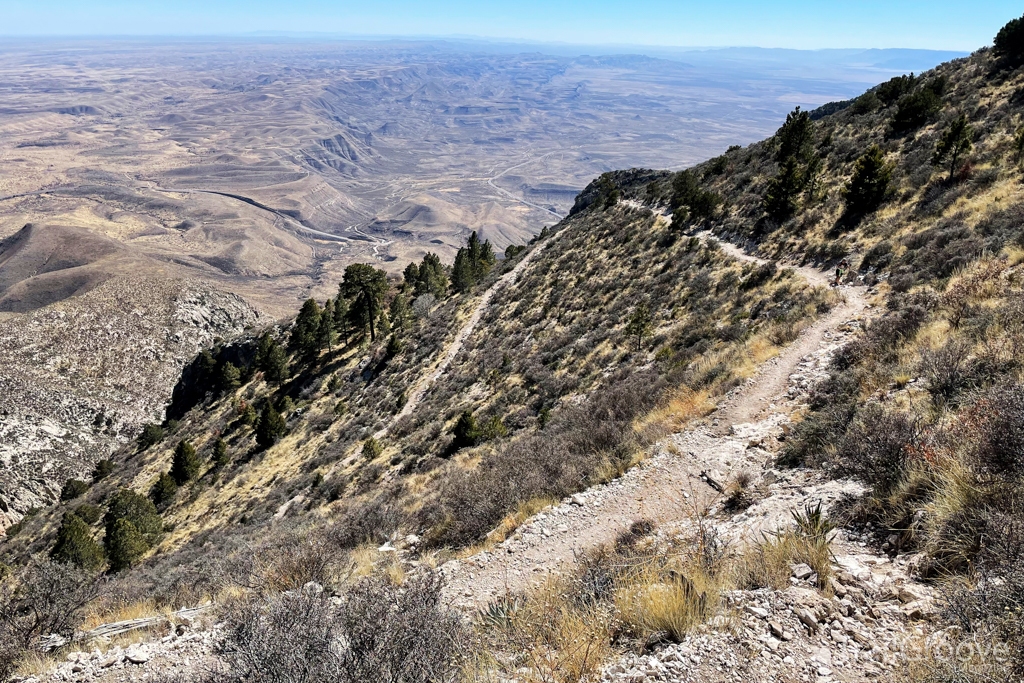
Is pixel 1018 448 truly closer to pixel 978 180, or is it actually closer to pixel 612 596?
pixel 612 596

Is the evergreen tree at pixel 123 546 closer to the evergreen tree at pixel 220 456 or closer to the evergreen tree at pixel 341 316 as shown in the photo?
the evergreen tree at pixel 220 456

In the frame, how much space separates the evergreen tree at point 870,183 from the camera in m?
20.3

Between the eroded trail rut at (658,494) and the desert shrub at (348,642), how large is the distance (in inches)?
69.9

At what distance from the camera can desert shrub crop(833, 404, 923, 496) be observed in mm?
5707

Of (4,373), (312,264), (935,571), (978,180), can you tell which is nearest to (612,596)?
(935,571)

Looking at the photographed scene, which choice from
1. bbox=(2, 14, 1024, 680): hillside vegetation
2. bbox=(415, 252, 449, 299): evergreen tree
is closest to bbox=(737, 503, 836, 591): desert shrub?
bbox=(2, 14, 1024, 680): hillside vegetation

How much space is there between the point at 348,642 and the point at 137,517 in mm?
32653

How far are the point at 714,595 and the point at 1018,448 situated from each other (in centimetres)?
355

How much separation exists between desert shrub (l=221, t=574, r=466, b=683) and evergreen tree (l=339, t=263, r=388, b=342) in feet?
142

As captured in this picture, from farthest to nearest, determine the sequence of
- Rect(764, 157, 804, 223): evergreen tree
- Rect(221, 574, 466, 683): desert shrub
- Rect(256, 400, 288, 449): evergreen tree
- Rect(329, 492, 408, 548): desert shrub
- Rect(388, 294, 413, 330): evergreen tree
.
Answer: Rect(388, 294, 413, 330): evergreen tree
Rect(256, 400, 288, 449): evergreen tree
Rect(764, 157, 804, 223): evergreen tree
Rect(329, 492, 408, 548): desert shrub
Rect(221, 574, 466, 683): desert shrub

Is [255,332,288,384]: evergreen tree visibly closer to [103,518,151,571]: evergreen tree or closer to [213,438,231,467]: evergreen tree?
[213,438,231,467]: evergreen tree

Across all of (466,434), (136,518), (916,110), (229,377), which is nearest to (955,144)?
→ (916,110)

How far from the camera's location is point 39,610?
7188 mm

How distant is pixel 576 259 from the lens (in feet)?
130
